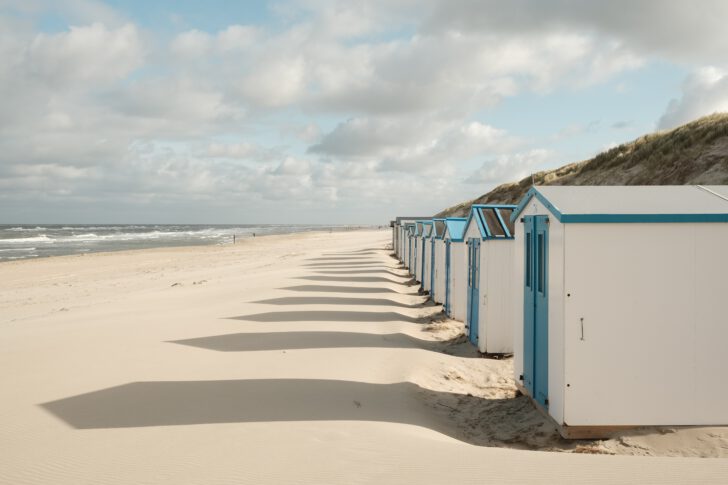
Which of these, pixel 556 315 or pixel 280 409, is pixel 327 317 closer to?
pixel 280 409

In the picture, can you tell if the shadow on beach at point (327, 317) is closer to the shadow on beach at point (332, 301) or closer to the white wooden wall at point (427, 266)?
the shadow on beach at point (332, 301)

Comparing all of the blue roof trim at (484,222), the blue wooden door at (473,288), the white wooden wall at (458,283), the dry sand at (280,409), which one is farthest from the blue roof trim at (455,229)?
the blue roof trim at (484,222)

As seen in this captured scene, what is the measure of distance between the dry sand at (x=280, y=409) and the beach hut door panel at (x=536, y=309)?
38cm

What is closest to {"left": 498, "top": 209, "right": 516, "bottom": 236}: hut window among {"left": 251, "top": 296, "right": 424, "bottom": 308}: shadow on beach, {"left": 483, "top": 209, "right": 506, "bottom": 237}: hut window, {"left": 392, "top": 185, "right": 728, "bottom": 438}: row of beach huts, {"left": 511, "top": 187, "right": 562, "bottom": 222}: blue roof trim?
{"left": 483, "top": 209, "right": 506, "bottom": 237}: hut window

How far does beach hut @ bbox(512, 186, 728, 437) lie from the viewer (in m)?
5.94

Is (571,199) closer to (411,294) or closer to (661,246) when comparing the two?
(661,246)

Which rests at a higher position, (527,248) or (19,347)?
(527,248)

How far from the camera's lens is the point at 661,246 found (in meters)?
5.97

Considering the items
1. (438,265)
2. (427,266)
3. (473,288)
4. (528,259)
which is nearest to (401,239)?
(427,266)

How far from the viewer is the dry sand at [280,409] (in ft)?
15.6

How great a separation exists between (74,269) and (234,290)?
18.5 metres

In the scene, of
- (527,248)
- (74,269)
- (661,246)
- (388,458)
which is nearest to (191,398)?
(388,458)

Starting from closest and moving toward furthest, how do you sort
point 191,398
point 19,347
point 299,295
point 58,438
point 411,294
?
point 58,438, point 191,398, point 19,347, point 299,295, point 411,294

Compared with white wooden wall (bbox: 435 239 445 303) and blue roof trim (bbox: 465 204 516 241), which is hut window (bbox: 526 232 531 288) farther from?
white wooden wall (bbox: 435 239 445 303)
